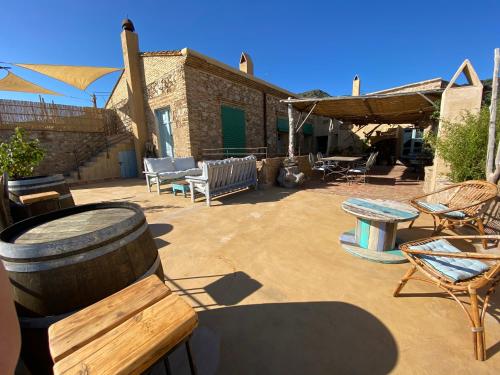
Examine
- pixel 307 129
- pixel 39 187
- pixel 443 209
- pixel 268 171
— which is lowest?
pixel 443 209

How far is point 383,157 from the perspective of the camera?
551 inches

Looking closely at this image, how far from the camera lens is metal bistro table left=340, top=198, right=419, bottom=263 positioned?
2.42m

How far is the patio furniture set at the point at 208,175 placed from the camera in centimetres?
480

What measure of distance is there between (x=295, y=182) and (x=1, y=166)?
593 centimetres

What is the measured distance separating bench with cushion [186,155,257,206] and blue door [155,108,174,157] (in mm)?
4267

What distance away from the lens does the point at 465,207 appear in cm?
252

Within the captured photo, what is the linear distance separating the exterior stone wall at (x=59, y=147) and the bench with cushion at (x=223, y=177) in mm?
7332

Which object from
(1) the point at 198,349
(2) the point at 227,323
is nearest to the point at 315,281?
(2) the point at 227,323

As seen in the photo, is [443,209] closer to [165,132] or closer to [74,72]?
[165,132]

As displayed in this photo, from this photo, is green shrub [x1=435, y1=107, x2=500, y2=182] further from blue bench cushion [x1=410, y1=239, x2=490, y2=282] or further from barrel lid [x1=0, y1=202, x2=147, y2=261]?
barrel lid [x1=0, y1=202, x2=147, y2=261]

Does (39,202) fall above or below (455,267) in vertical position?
above

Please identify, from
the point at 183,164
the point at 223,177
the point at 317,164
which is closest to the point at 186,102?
the point at 183,164

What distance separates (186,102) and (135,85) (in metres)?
3.04

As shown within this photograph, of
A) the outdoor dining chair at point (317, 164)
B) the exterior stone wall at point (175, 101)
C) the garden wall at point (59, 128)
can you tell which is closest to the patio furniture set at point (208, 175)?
the exterior stone wall at point (175, 101)
